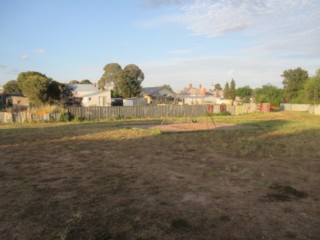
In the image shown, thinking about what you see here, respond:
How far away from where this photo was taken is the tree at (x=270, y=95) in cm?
5603

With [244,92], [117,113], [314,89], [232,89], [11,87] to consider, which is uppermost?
[11,87]

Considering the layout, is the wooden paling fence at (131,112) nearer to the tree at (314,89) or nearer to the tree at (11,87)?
the tree at (314,89)

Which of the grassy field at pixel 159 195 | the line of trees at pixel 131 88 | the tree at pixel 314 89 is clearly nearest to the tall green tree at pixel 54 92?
the line of trees at pixel 131 88

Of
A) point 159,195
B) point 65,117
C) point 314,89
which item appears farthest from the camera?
point 314,89

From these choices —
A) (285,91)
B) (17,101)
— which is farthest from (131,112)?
(285,91)

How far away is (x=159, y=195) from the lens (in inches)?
224

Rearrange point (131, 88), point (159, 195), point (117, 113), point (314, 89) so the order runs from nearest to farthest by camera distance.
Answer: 1. point (159, 195)
2. point (117, 113)
3. point (314, 89)
4. point (131, 88)

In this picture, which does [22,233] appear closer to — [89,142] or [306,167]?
[306,167]

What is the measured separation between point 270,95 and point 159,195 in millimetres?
57594

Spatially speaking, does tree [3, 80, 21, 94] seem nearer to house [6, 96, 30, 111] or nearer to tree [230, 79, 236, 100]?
house [6, 96, 30, 111]

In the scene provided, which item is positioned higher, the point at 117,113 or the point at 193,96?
the point at 193,96

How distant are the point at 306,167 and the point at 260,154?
7.03 feet

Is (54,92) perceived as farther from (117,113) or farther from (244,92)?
(244,92)

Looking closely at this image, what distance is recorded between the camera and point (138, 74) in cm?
7806
